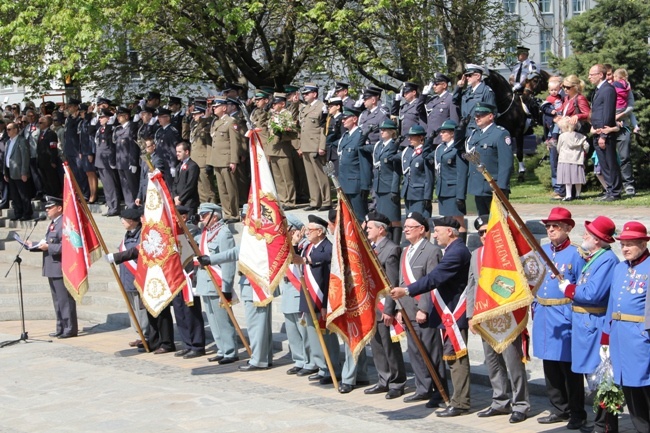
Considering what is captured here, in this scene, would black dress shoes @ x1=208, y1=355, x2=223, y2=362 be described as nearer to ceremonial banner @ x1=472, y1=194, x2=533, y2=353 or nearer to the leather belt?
ceremonial banner @ x1=472, y1=194, x2=533, y2=353

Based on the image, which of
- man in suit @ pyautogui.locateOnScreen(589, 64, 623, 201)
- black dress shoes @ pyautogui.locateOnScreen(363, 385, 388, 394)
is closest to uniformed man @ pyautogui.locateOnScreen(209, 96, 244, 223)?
man in suit @ pyautogui.locateOnScreen(589, 64, 623, 201)

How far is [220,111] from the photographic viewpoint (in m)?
18.2

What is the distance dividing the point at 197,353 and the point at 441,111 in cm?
469

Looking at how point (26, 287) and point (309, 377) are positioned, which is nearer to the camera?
point (309, 377)

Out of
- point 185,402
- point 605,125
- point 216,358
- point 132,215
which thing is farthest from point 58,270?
point 605,125

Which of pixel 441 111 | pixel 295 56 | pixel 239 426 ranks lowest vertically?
pixel 239 426

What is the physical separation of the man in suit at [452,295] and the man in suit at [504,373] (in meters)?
0.12

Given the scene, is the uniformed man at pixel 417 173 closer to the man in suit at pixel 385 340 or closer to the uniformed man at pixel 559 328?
the man in suit at pixel 385 340

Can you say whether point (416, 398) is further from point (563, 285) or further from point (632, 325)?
point (632, 325)

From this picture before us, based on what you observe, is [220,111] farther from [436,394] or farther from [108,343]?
[436,394]

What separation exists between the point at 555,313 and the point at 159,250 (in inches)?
218

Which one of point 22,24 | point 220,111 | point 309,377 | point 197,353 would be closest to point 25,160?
point 22,24

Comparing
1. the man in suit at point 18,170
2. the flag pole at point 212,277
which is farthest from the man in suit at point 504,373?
the man in suit at point 18,170

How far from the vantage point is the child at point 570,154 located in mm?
15570
